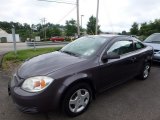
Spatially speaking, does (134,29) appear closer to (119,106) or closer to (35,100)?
(119,106)

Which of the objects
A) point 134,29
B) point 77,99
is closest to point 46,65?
point 77,99

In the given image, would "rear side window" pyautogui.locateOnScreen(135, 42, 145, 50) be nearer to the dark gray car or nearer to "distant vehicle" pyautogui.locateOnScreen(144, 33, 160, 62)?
the dark gray car

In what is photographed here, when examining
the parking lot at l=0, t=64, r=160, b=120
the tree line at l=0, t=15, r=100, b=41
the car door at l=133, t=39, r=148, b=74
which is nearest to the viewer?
the parking lot at l=0, t=64, r=160, b=120

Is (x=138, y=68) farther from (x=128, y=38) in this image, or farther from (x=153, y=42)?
(x=153, y=42)

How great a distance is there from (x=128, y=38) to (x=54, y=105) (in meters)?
2.78

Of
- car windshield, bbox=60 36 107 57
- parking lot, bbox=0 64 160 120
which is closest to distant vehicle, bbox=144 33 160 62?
parking lot, bbox=0 64 160 120

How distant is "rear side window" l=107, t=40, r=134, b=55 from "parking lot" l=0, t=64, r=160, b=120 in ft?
3.29

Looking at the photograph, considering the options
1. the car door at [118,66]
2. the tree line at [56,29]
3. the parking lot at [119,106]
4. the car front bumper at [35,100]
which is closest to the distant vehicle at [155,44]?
the parking lot at [119,106]

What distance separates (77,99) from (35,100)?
0.81 metres

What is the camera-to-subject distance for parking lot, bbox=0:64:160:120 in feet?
11.0

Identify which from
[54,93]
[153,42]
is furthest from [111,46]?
[153,42]

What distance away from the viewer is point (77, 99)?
3344mm

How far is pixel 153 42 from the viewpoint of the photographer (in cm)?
787

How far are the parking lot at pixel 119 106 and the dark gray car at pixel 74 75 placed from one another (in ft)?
1.00
